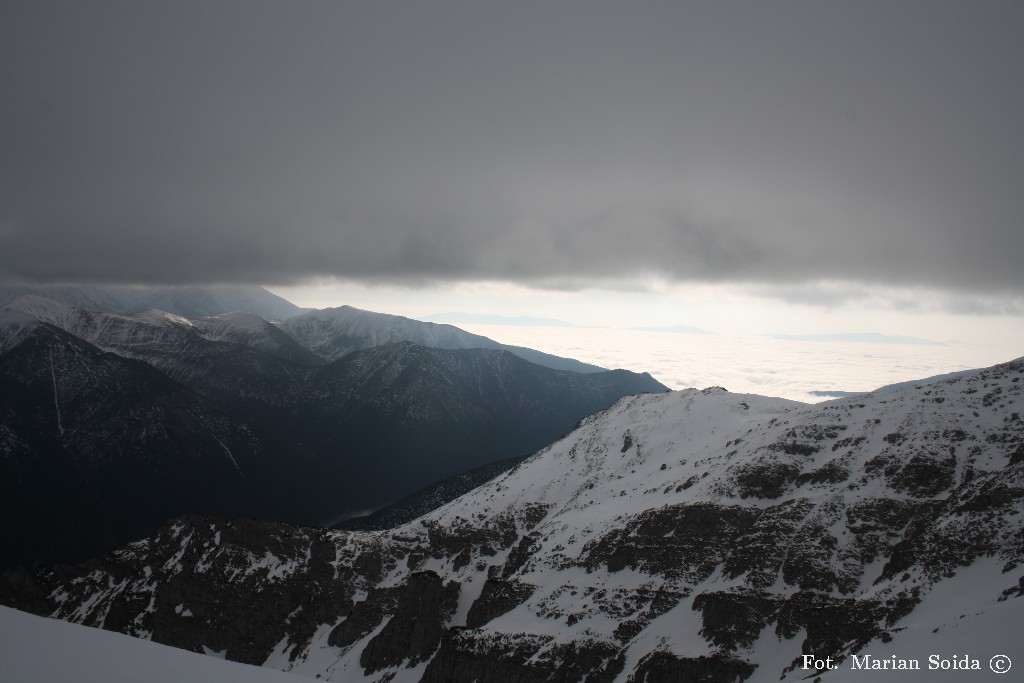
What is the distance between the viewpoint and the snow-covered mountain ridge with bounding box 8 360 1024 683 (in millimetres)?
55469

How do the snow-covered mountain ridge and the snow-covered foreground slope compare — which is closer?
the snow-covered foreground slope

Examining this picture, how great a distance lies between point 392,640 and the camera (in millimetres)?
93188

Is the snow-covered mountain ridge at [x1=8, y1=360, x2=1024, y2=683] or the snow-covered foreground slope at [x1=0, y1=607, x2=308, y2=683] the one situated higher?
the snow-covered foreground slope at [x1=0, y1=607, x2=308, y2=683]

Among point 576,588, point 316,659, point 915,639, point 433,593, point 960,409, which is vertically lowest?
point 316,659

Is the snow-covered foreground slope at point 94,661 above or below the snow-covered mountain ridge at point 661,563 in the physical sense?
above

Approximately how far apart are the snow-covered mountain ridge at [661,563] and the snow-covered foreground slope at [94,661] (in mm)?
33788

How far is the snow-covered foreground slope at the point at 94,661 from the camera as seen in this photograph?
970 centimetres

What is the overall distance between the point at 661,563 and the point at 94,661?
76.7 metres

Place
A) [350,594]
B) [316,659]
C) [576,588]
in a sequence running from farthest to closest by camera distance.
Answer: [350,594] → [316,659] → [576,588]

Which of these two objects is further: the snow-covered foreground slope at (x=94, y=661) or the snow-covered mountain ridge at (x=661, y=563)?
the snow-covered mountain ridge at (x=661, y=563)

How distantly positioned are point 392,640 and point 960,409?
99483mm

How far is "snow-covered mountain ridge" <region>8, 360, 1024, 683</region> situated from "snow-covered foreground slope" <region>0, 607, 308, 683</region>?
111 feet

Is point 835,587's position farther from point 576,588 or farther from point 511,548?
point 511,548

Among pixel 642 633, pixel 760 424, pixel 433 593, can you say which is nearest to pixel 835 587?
pixel 642 633
